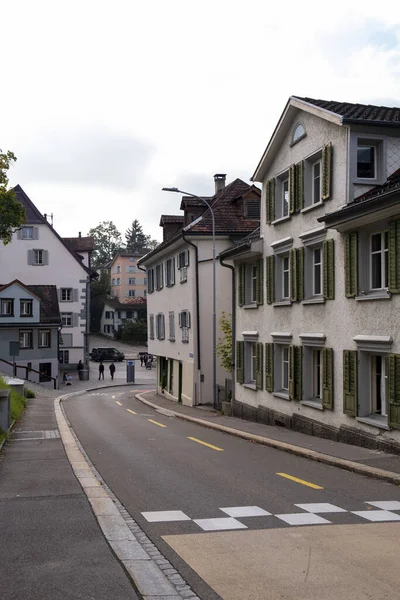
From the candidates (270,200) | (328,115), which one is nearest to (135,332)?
(270,200)

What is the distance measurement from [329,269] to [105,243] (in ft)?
427

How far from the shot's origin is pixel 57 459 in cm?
1434

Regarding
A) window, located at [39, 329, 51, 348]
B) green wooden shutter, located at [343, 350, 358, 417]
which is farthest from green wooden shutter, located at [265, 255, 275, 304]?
window, located at [39, 329, 51, 348]

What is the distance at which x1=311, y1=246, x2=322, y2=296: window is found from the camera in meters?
19.9

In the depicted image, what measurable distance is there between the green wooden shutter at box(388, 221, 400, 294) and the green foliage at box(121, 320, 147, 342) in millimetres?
79870

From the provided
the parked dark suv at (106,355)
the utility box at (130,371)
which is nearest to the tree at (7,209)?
the utility box at (130,371)

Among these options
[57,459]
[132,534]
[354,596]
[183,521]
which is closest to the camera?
[354,596]

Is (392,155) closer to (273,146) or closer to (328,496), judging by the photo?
(273,146)

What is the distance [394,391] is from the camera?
49.0 feet

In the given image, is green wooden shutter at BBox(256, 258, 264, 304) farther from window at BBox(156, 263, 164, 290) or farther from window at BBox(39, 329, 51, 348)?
window at BBox(39, 329, 51, 348)

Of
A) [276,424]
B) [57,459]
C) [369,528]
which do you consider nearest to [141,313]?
[276,424]

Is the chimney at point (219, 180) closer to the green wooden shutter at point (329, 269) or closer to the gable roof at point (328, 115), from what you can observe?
the gable roof at point (328, 115)

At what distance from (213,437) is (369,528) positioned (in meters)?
12.4

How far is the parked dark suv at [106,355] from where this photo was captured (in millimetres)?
78562
